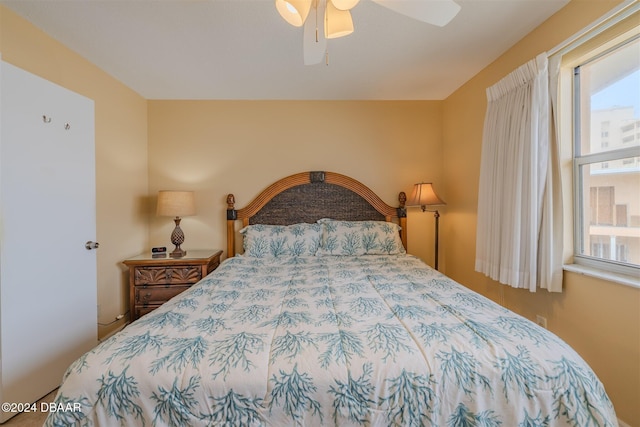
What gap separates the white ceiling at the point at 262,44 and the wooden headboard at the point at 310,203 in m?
0.96

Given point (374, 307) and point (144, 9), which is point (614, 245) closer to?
point (374, 307)

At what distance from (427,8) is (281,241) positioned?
2.12m

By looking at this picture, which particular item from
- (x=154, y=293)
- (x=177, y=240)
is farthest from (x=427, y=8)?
(x=154, y=293)

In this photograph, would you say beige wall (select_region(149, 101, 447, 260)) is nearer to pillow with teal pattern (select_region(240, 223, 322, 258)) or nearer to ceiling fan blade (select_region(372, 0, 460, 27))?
pillow with teal pattern (select_region(240, 223, 322, 258))

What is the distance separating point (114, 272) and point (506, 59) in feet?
12.8

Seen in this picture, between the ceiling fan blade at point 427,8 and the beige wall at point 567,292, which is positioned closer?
the ceiling fan blade at point 427,8

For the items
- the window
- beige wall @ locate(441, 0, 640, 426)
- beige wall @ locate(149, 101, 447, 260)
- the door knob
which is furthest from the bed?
beige wall @ locate(149, 101, 447, 260)

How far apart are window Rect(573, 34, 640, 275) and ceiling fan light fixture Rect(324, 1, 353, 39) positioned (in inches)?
58.7

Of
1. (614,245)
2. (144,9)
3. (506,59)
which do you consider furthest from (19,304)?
(506,59)

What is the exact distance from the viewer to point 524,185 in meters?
1.87

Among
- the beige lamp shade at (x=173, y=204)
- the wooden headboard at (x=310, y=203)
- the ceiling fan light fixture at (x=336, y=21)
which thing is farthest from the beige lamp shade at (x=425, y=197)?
the beige lamp shade at (x=173, y=204)

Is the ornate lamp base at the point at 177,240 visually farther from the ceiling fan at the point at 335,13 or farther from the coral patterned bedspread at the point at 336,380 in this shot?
the ceiling fan at the point at 335,13

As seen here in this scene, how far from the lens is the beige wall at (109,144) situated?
72.8 inches

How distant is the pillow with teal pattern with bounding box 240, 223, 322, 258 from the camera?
8.98 ft
